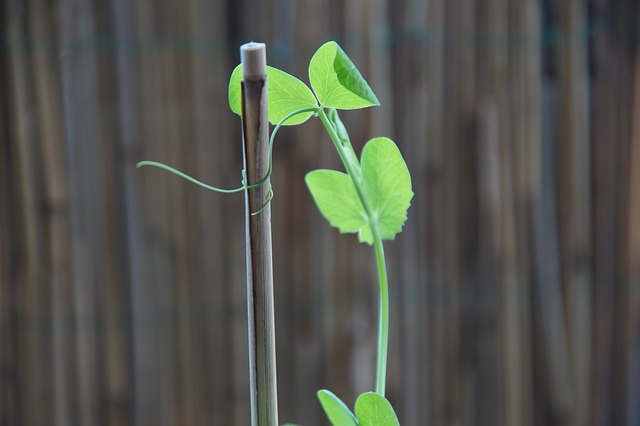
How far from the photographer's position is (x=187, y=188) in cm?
111

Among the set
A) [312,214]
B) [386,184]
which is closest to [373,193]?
[386,184]

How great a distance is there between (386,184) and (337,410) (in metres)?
0.09

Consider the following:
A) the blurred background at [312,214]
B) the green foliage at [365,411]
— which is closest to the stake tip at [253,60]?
the green foliage at [365,411]

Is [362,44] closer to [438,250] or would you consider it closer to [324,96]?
[438,250]

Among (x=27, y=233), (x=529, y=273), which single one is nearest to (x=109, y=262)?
(x=27, y=233)

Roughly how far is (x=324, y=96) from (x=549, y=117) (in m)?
0.89

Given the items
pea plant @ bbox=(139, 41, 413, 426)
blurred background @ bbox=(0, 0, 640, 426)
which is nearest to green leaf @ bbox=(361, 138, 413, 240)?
pea plant @ bbox=(139, 41, 413, 426)

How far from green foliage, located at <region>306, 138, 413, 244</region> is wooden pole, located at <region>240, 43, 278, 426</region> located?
5cm

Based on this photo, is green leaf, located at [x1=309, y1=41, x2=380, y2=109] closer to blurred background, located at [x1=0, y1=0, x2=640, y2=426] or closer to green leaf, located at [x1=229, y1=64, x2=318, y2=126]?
green leaf, located at [x1=229, y1=64, x2=318, y2=126]

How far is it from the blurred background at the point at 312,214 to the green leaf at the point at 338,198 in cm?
73

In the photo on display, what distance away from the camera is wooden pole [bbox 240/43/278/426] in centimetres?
29

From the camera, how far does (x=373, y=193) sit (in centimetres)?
35

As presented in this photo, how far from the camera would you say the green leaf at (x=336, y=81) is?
0.31 metres

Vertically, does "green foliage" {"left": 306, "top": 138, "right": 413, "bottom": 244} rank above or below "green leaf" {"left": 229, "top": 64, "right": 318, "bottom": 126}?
below
